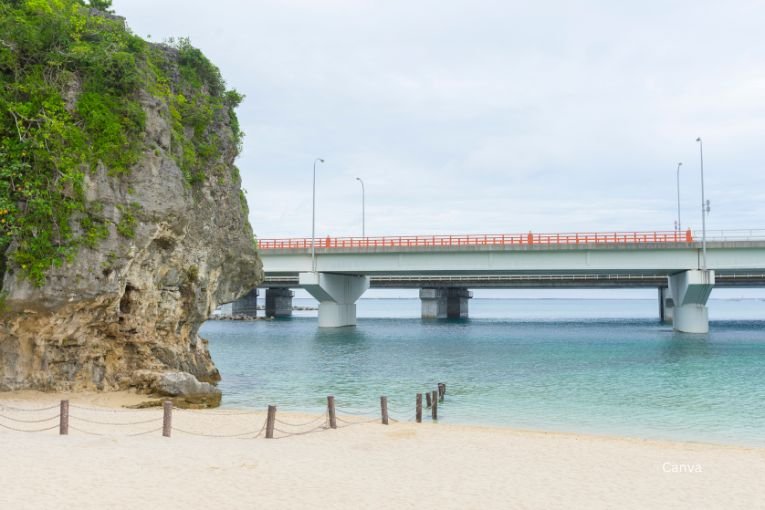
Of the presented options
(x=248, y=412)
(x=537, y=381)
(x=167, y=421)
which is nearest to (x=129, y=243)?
(x=248, y=412)

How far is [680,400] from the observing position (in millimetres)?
25031

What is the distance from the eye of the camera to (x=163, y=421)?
17.0 m

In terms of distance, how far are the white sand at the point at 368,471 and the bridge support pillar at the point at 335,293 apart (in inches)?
1850

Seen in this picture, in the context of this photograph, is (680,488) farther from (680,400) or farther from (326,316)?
(326,316)

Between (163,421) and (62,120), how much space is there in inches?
484

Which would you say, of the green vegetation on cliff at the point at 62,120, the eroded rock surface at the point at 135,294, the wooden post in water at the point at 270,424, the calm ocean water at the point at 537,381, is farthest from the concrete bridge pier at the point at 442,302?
the wooden post in water at the point at 270,424

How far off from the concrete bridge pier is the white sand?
9091cm

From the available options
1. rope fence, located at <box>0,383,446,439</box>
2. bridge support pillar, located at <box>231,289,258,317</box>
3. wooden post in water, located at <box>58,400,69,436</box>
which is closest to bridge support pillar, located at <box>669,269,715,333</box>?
rope fence, located at <box>0,383,446,439</box>

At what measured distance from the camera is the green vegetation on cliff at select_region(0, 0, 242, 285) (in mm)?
20859

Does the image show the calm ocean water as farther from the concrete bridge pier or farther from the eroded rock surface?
the concrete bridge pier

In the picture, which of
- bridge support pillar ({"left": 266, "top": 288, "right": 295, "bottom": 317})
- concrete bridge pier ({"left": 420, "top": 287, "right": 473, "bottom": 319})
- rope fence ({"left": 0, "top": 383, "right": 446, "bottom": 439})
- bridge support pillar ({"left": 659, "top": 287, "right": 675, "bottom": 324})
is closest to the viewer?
rope fence ({"left": 0, "top": 383, "right": 446, "bottom": 439})

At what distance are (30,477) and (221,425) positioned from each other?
7764 mm

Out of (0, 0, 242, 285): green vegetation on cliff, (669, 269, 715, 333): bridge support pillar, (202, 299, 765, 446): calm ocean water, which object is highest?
(0, 0, 242, 285): green vegetation on cliff

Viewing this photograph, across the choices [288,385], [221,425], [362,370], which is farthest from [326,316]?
[221,425]
